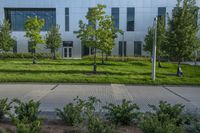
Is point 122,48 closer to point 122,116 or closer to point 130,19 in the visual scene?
point 130,19

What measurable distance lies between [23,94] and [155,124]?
Result: 7.91m

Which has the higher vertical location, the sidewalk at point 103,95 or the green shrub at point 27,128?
the green shrub at point 27,128

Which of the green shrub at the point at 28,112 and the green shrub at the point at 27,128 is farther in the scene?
the green shrub at the point at 28,112

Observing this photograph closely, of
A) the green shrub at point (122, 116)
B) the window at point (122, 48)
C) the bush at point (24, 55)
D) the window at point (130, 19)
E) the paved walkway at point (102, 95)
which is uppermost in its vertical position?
the window at point (130, 19)

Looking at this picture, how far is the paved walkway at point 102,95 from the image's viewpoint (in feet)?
34.5

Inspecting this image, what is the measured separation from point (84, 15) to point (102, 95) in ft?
128

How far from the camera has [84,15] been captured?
162 ft

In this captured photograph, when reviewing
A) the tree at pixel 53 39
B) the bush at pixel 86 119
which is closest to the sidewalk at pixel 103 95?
the bush at pixel 86 119

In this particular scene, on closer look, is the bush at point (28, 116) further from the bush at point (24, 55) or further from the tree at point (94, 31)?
the bush at point (24, 55)

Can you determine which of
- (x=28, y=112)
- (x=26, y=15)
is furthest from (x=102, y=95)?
(x=26, y=15)

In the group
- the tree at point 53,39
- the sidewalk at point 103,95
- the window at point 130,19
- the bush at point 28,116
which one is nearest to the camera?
the bush at point 28,116

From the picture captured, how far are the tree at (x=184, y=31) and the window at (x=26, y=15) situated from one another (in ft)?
115

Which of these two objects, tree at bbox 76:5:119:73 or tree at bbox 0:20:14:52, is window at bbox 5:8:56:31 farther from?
tree at bbox 76:5:119:73

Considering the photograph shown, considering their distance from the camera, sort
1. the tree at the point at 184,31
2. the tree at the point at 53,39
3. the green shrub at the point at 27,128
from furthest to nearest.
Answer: the tree at the point at 53,39, the tree at the point at 184,31, the green shrub at the point at 27,128
